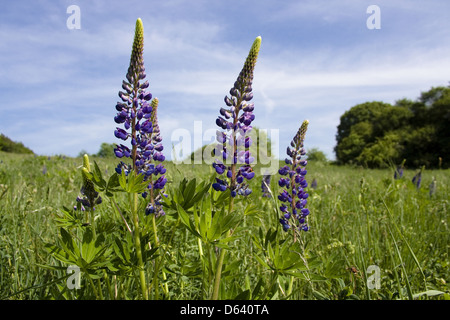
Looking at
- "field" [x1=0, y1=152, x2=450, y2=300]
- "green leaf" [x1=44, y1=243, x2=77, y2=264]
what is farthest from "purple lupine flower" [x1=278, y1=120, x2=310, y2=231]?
"green leaf" [x1=44, y1=243, x2=77, y2=264]

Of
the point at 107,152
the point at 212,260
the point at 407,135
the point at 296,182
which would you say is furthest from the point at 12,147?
the point at 212,260

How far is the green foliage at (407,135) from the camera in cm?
3444

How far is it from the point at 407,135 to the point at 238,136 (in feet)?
130

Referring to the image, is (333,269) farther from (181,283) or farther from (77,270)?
(77,270)

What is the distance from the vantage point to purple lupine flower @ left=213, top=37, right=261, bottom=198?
1795 mm

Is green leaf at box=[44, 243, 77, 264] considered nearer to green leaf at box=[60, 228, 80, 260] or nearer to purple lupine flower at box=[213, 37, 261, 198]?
green leaf at box=[60, 228, 80, 260]

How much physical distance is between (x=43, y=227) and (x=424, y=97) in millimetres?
48698

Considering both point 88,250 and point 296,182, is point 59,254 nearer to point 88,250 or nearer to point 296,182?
point 88,250

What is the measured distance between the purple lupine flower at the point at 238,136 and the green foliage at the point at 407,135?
32.7 metres

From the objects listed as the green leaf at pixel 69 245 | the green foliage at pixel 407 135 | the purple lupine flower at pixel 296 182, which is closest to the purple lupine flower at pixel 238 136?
the purple lupine flower at pixel 296 182

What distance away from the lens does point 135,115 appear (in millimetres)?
1885

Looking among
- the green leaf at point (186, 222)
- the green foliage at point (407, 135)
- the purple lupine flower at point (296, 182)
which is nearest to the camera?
the green leaf at point (186, 222)

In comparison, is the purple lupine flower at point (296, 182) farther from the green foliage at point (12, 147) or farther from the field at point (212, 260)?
the green foliage at point (12, 147)
